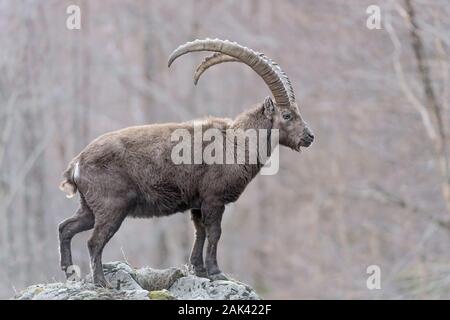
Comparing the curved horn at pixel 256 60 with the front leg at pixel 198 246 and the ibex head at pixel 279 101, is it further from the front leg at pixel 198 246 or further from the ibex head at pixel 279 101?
the front leg at pixel 198 246

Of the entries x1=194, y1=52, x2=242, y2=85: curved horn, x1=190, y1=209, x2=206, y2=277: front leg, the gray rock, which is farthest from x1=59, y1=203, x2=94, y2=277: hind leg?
x1=194, y1=52, x2=242, y2=85: curved horn

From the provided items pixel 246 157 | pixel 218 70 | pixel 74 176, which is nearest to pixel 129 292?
pixel 74 176

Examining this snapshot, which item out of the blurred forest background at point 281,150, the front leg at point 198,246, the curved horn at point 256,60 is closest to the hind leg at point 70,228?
the front leg at point 198,246

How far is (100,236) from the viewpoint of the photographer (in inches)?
426

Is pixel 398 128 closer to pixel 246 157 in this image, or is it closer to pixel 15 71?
pixel 15 71

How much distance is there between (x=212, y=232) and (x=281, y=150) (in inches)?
842

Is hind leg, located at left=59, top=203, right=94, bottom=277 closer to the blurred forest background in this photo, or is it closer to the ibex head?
the ibex head

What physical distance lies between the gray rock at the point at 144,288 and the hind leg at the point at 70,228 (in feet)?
0.94

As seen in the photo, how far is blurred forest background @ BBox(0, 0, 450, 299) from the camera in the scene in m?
23.4

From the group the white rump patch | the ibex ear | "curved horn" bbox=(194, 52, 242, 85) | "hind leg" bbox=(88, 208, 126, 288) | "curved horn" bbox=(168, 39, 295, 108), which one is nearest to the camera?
"hind leg" bbox=(88, 208, 126, 288)

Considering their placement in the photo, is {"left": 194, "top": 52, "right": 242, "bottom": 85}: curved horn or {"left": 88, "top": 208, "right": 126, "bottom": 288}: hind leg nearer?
{"left": 88, "top": 208, "right": 126, "bottom": 288}: hind leg

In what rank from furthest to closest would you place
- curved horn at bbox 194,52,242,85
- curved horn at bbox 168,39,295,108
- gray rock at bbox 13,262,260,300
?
curved horn at bbox 194,52,242,85 < curved horn at bbox 168,39,295,108 < gray rock at bbox 13,262,260,300

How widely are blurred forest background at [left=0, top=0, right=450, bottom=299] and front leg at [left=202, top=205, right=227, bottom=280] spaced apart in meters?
9.08

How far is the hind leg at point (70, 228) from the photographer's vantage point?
36.4ft
